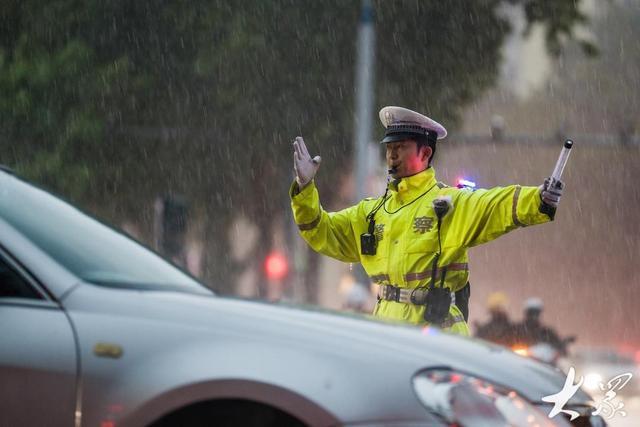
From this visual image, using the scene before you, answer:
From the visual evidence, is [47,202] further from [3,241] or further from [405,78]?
[405,78]

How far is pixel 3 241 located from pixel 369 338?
3.32 feet

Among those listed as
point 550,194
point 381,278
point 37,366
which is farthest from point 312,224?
point 37,366

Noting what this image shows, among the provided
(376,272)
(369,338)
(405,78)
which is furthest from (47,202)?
(405,78)

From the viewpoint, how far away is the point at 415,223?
6773mm

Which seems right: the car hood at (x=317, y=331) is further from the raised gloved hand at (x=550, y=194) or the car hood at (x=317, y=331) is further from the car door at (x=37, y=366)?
the raised gloved hand at (x=550, y=194)

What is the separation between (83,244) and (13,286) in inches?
14.2

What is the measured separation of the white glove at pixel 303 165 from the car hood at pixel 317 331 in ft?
8.03

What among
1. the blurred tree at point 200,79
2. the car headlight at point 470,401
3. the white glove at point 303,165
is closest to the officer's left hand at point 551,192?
the white glove at point 303,165

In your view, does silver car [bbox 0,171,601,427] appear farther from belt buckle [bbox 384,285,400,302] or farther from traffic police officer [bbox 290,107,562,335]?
belt buckle [bbox 384,285,400,302]

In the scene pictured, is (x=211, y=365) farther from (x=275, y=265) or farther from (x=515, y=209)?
(x=275, y=265)

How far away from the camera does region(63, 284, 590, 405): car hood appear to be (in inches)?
160

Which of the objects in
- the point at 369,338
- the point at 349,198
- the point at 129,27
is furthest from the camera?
the point at 349,198

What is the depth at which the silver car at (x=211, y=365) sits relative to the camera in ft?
12.9

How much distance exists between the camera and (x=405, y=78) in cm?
2488
